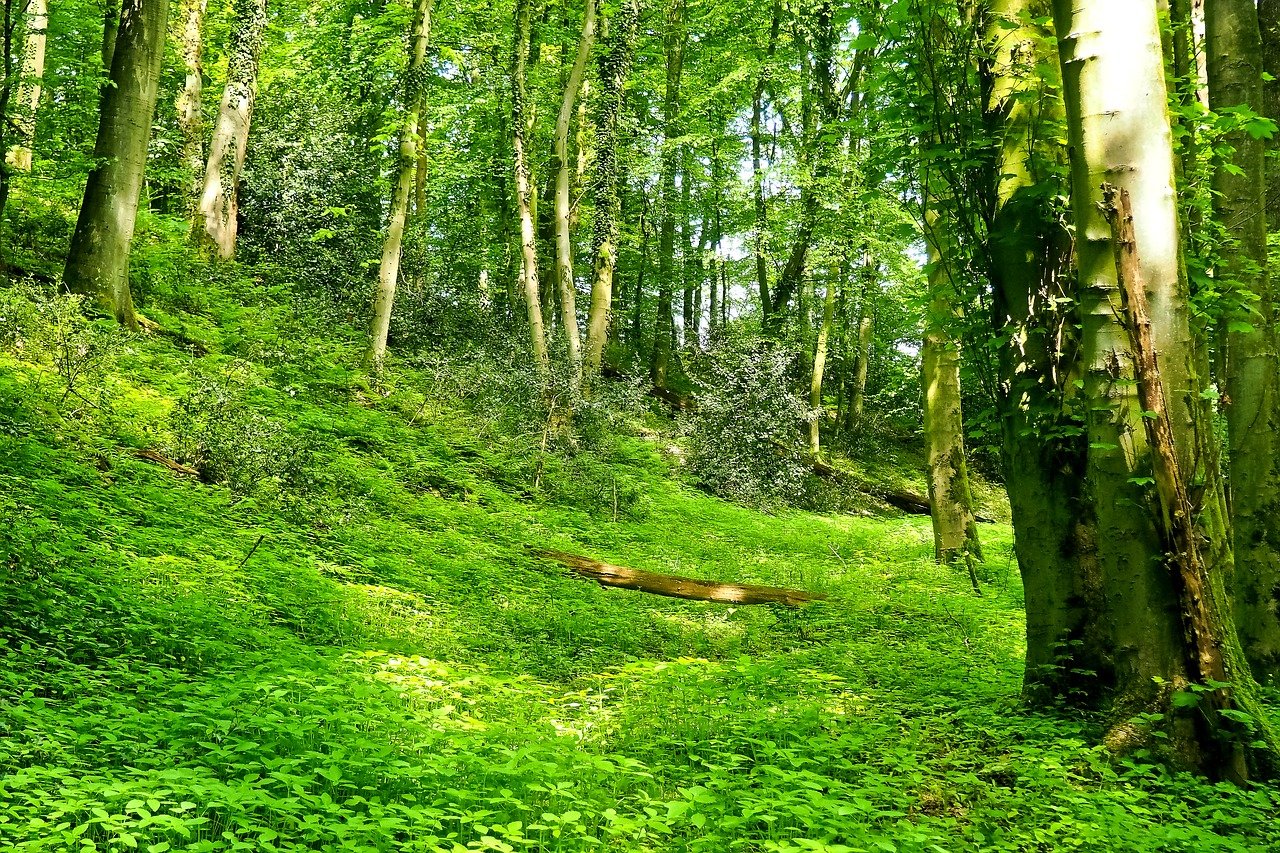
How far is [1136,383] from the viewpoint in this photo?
165 inches

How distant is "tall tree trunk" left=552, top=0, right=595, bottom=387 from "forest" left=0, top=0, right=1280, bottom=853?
125mm

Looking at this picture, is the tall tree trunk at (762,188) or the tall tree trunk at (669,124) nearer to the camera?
the tall tree trunk at (762,188)

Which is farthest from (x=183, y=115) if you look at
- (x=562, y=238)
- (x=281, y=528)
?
(x=281, y=528)

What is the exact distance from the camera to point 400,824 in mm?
3090

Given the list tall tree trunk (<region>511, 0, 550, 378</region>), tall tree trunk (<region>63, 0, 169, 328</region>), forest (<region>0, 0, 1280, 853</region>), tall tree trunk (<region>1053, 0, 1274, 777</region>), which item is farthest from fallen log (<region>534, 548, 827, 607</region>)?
tall tree trunk (<region>511, 0, 550, 378</region>)

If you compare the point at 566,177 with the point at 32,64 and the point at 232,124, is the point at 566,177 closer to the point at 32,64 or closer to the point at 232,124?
the point at 232,124

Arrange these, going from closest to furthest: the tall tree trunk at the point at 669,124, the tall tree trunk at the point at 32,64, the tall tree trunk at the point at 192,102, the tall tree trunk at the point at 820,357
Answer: the tall tree trunk at the point at 32,64 → the tall tree trunk at the point at 192,102 → the tall tree trunk at the point at 820,357 → the tall tree trunk at the point at 669,124

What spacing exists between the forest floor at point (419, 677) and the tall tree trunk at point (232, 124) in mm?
3492

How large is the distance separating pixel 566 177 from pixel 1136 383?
44.4 feet

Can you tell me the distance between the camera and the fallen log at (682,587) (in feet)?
32.5

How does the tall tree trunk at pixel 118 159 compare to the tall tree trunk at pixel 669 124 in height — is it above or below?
below

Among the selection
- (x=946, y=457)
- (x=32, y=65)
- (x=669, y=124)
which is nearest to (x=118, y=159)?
(x=32, y=65)

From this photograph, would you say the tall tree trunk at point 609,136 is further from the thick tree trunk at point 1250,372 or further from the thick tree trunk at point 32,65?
the thick tree trunk at point 1250,372

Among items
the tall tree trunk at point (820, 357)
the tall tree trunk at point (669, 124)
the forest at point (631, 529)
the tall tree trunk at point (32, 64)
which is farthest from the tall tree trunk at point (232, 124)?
the tall tree trunk at point (820, 357)
